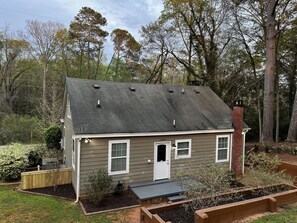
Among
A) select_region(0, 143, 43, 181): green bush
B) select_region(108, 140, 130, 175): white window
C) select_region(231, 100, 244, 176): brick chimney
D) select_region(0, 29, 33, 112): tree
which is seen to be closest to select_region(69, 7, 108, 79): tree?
select_region(0, 29, 33, 112): tree

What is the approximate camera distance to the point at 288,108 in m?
24.8

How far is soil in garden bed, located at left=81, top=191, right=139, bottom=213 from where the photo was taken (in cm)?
809

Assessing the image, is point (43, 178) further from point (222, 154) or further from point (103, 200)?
point (222, 154)

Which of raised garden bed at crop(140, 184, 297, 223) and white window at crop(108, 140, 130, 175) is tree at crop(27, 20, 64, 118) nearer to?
white window at crop(108, 140, 130, 175)

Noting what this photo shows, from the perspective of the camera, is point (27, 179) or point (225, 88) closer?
point (27, 179)

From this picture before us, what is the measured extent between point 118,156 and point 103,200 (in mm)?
1785

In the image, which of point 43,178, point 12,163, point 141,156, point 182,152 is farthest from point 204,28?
point 12,163

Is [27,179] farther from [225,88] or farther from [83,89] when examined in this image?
[225,88]

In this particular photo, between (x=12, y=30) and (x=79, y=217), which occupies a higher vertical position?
(x=12, y=30)

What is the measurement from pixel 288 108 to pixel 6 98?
33.1m

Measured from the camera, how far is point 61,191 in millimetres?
9641

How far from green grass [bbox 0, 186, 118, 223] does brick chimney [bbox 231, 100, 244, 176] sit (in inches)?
290

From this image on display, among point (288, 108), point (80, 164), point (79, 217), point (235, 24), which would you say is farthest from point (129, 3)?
point (288, 108)

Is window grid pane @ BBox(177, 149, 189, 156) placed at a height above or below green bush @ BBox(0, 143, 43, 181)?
above
